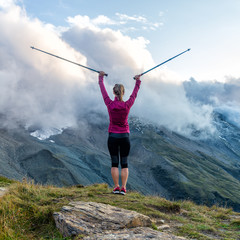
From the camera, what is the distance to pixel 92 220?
6.40m

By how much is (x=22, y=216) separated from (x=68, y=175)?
189362 millimetres

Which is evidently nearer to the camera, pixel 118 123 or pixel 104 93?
pixel 118 123

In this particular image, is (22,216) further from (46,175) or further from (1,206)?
(46,175)

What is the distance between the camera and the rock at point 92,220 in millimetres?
5926

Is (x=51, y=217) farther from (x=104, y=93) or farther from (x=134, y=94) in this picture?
(x=134, y=94)

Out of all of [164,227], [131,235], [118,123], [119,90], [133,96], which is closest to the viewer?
[131,235]

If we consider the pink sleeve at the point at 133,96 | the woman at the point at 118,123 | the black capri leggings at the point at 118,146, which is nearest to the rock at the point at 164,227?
the woman at the point at 118,123

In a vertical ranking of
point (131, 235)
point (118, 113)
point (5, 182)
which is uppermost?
point (118, 113)

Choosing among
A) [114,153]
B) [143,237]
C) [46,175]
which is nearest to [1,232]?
[143,237]

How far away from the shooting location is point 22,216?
666 centimetres

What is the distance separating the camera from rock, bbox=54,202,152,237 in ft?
19.4

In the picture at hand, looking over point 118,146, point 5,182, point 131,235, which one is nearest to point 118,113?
point 118,146

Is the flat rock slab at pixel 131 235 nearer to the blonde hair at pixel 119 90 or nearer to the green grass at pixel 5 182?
the blonde hair at pixel 119 90

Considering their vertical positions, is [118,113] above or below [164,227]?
above
